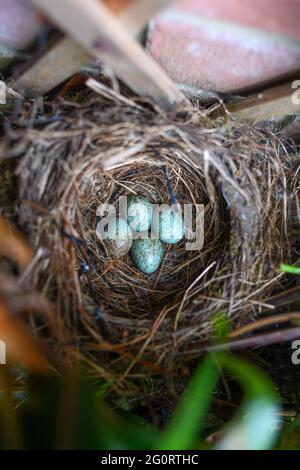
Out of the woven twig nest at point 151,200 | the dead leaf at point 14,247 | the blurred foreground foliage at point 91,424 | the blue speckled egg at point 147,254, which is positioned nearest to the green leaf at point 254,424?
the blurred foreground foliage at point 91,424

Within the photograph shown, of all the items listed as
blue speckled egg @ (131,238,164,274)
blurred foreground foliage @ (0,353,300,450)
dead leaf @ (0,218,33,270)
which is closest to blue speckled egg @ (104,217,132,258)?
blue speckled egg @ (131,238,164,274)

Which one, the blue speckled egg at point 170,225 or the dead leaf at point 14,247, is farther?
the blue speckled egg at point 170,225

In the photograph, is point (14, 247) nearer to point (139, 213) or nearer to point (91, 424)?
point (91, 424)

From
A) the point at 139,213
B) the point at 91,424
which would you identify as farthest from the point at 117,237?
the point at 91,424

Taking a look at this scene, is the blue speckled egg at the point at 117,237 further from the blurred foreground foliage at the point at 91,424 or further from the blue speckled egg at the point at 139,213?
the blurred foreground foliage at the point at 91,424

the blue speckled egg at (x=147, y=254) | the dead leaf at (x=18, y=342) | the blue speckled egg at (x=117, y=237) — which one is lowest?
the dead leaf at (x=18, y=342)
